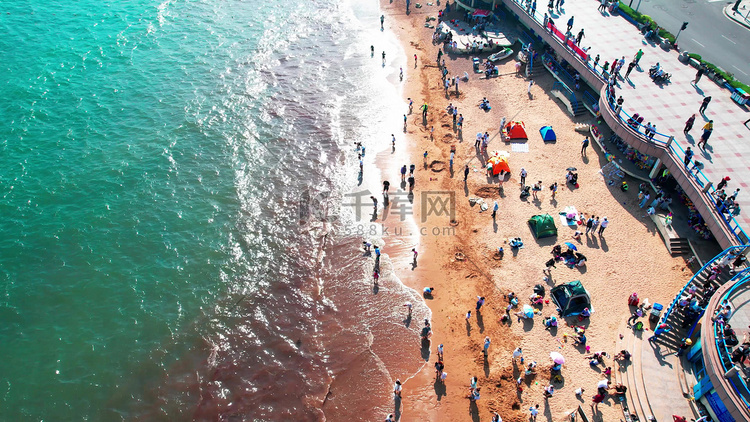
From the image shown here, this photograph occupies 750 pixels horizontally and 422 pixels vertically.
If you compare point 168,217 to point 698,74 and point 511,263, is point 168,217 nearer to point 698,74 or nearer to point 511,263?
point 511,263

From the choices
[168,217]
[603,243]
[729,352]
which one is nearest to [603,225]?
[603,243]

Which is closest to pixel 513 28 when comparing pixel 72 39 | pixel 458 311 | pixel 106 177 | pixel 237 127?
pixel 237 127

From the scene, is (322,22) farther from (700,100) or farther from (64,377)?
(64,377)

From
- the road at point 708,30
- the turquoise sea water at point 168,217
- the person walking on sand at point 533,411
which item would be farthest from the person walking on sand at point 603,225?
the road at point 708,30

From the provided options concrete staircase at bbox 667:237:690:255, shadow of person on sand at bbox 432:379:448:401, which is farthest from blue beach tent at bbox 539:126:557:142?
shadow of person on sand at bbox 432:379:448:401

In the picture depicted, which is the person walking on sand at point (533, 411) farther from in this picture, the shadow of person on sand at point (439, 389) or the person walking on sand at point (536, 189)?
the person walking on sand at point (536, 189)

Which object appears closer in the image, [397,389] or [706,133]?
[397,389]

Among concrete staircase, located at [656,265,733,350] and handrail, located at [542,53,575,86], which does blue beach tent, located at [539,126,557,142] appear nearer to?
handrail, located at [542,53,575,86]
